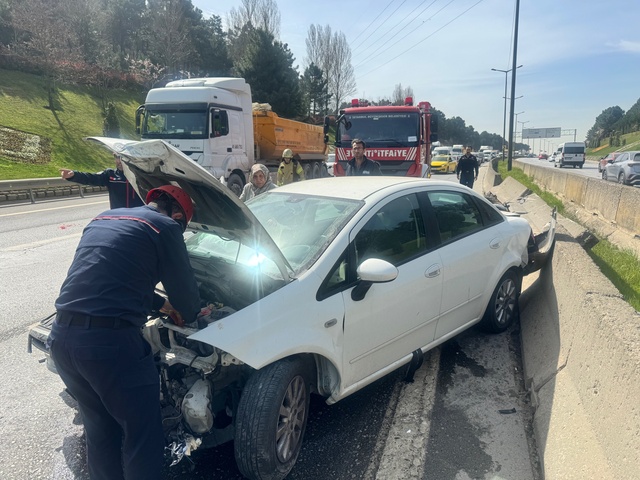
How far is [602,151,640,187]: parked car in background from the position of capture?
21625mm

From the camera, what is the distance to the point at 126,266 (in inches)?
84.9

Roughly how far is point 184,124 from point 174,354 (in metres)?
12.2

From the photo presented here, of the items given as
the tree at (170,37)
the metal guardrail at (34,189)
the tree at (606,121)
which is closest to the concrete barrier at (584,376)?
the metal guardrail at (34,189)

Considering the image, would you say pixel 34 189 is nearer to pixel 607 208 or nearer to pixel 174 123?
pixel 174 123

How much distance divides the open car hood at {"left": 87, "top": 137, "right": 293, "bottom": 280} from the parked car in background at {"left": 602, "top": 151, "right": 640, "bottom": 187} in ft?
78.6

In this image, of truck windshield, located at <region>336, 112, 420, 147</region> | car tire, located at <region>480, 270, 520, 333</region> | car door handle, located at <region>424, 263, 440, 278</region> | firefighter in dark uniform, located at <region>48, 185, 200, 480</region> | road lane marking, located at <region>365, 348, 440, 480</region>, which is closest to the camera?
firefighter in dark uniform, located at <region>48, 185, 200, 480</region>

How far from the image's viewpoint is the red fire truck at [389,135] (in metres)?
11.9

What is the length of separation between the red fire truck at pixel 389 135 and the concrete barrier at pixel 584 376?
26.4 feet

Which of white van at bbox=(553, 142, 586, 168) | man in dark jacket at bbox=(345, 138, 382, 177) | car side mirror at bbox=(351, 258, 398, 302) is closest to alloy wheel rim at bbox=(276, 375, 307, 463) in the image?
car side mirror at bbox=(351, 258, 398, 302)

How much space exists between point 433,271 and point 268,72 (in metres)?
37.5

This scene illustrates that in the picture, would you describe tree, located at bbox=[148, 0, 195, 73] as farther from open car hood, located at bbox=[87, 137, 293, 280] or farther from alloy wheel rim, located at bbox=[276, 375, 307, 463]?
alloy wheel rim, located at bbox=[276, 375, 307, 463]

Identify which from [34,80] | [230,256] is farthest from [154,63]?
[230,256]

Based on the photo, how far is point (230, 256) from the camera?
3332 mm

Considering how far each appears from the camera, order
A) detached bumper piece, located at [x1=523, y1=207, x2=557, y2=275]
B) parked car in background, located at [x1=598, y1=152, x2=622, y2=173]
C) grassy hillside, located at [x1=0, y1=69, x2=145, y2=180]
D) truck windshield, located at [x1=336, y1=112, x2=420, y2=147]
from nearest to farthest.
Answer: detached bumper piece, located at [x1=523, y1=207, x2=557, y2=275], truck windshield, located at [x1=336, y1=112, x2=420, y2=147], grassy hillside, located at [x1=0, y1=69, x2=145, y2=180], parked car in background, located at [x1=598, y1=152, x2=622, y2=173]
